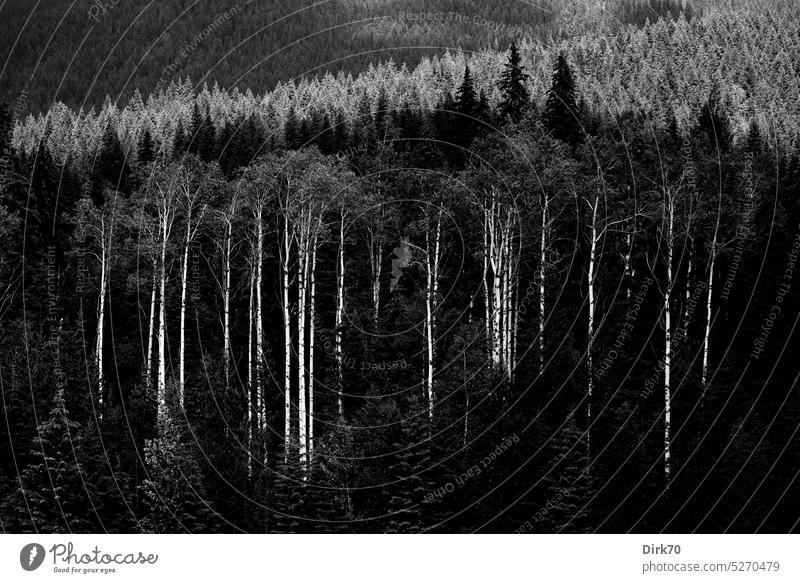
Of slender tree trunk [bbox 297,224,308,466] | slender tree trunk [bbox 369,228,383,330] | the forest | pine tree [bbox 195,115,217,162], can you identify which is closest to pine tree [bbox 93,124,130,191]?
pine tree [bbox 195,115,217,162]

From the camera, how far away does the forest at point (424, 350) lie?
2602 cm

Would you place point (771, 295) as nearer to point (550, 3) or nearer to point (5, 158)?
point (5, 158)

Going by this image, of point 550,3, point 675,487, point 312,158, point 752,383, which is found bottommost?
point 675,487

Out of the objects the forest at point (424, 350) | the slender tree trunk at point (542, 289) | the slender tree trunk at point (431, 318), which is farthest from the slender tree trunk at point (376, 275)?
the slender tree trunk at point (542, 289)

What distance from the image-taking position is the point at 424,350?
35062 mm

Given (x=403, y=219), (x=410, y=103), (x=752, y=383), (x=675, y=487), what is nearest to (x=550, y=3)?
(x=410, y=103)

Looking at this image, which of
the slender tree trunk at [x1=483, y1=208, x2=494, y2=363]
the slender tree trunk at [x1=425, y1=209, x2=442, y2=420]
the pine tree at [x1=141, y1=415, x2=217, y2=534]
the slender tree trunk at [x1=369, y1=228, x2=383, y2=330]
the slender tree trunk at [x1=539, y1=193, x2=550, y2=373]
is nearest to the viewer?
the pine tree at [x1=141, y1=415, x2=217, y2=534]

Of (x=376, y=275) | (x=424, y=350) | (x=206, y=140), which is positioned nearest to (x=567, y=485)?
(x=424, y=350)

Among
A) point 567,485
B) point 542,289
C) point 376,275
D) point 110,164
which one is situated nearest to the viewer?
point 567,485

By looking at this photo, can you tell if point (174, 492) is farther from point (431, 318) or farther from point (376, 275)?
point (376, 275)

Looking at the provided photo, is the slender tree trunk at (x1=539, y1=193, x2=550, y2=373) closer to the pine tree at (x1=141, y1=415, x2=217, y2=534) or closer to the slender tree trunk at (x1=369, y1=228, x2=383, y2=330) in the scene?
the slender tree trunk at (x1=369, y1=228, x2=383, y2=330)

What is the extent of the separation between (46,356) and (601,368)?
21063 mm

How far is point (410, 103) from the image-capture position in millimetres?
101312

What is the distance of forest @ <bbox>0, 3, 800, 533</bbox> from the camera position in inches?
1024
